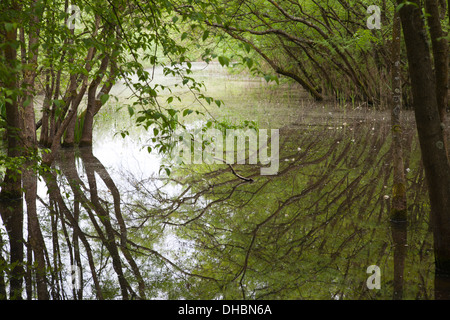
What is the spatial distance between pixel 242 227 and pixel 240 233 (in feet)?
0.66

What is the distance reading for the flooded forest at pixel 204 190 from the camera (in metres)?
4.07

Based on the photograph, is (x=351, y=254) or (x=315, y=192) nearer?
(x=351, y=254)

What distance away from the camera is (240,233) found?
227 inches

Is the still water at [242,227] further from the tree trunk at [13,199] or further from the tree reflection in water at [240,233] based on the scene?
the tree trunk at [13,199]

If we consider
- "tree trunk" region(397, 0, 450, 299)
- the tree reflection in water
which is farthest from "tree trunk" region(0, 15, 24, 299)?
"tree trunk" region(397, 0, 450, 299)

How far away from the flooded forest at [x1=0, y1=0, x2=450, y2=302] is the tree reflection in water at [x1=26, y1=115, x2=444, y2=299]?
0.02 m

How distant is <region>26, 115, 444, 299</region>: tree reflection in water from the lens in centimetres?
438

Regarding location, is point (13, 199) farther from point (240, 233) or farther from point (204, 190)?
point (240, 233)

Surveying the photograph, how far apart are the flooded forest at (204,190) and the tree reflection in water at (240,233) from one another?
0.02 metres

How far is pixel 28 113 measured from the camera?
7168mm

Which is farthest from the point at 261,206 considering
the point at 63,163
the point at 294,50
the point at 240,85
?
the point at 240,85
